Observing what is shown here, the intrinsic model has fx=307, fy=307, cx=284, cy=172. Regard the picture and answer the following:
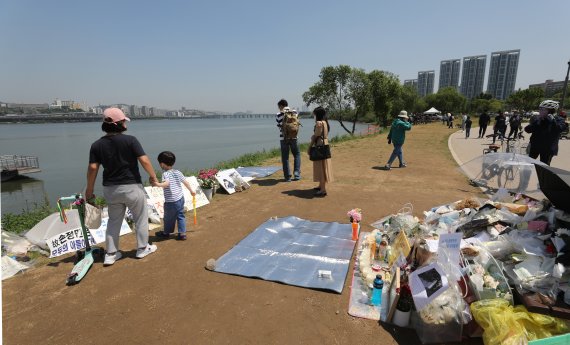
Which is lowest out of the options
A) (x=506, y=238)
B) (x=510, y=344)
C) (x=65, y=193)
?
(x=65, y=193)

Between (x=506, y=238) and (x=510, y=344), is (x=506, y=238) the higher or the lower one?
the higher one

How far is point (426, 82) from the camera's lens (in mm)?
110938

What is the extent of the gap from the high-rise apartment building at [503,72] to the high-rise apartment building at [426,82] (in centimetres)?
2030

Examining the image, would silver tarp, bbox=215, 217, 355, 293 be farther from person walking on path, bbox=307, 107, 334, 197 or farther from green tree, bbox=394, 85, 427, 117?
green tree, bbox=394, 85, 427, 117

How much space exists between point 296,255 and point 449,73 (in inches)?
4780

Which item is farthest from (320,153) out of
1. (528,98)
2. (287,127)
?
(528,98)

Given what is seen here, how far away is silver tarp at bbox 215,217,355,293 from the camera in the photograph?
3.37 meters

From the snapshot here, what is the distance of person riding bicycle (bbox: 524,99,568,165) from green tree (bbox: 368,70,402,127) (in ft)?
87.1

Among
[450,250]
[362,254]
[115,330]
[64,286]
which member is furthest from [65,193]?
[450,250]

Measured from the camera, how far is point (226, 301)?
3.01 meters

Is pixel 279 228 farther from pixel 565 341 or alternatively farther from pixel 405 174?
pixel 405 174

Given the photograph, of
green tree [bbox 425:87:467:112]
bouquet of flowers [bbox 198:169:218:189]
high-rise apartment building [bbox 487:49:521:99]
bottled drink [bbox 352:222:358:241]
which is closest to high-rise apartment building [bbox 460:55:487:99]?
high-rise apartment building [bbox 487:49:521:99]

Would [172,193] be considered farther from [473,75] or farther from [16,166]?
[473,75]

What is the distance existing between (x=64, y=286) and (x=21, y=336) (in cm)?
76
